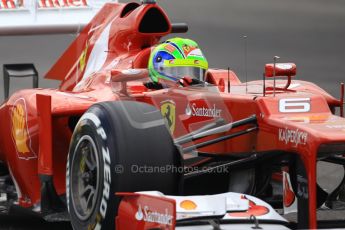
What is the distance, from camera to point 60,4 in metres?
10.4

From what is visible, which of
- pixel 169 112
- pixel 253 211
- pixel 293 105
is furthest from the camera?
pixel 169 112

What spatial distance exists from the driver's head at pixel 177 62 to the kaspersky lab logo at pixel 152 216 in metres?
1.79

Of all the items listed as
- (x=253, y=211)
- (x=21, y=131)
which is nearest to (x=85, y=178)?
(x=253, y=211)

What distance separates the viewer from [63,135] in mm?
6832

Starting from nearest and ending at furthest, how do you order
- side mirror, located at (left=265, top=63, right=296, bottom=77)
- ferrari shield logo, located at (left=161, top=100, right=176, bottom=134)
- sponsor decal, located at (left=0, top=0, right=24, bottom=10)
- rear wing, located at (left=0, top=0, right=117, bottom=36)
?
1. side mirror, located at (left=265, top=63, right=296, bottom=77)
2. ferrari shield logo, located at (left=161, top=100, right=176, bottom=134)
3. rear wing, located at (left=0, top=0, right=117, bottom=36)
4. sponsor decal, located at (left=0, top=0, right=24, bottom=10)

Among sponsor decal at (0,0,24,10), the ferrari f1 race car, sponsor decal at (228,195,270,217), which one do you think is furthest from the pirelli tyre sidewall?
sponsor decal at (0,0,24,10)

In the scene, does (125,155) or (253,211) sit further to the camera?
(125,155)

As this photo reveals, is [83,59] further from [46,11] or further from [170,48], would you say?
[46,11]

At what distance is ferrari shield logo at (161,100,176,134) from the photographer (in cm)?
627

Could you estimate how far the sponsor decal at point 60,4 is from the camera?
34.1 ft

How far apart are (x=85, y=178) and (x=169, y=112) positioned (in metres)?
0.84

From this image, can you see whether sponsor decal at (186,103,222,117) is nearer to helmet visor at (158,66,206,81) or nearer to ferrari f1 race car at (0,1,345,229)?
ferrari f1 race car at (0,1,345,229)

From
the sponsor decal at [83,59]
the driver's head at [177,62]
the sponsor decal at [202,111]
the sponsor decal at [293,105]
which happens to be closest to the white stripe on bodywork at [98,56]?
the sponsor decal at [83,59]

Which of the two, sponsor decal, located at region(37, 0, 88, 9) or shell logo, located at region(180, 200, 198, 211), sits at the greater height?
sponsor decal, located at region(37, 0, 88, 9)
